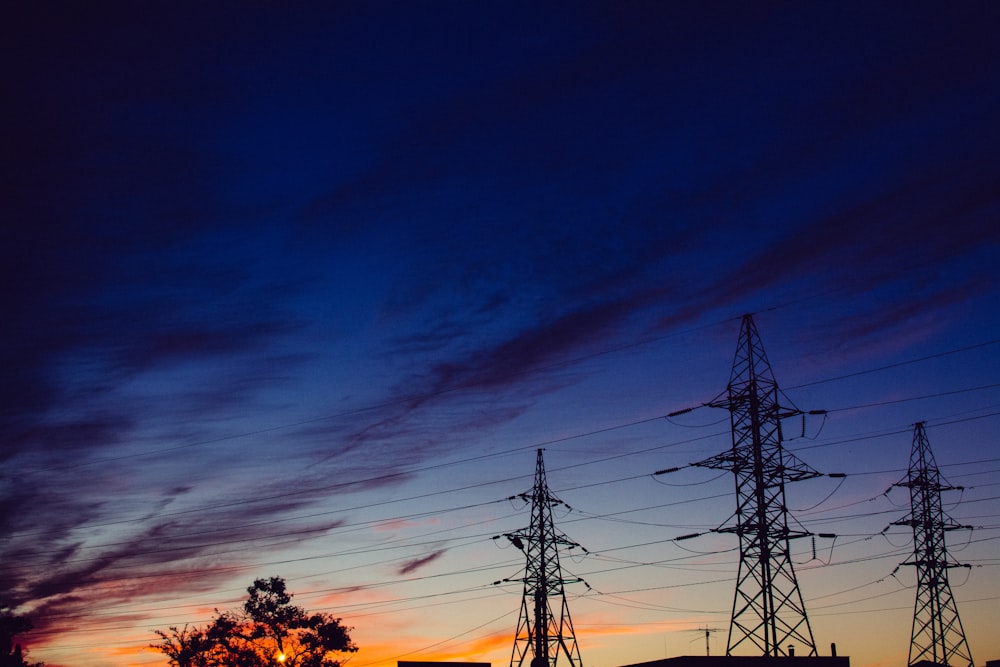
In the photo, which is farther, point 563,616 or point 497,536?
point 497,536

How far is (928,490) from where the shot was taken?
226 ft

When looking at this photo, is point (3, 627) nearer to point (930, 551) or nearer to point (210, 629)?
point (210, 629)

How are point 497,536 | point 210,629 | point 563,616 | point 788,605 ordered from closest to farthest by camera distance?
point 788,605
point 563,616
point 497,536
point 210,629

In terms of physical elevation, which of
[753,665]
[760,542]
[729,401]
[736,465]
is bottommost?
[753,665]

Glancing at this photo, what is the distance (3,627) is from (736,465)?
252ft

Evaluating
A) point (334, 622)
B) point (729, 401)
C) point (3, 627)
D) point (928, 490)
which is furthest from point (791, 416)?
point (3, 627)

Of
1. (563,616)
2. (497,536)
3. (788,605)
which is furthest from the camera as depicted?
(497,536)

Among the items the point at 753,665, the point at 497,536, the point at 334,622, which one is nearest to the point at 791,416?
the point at 753,665

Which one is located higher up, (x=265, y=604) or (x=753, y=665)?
(x=265, y=604)

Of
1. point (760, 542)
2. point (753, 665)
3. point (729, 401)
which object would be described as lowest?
point (753, 665)

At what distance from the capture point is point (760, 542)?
5241cm

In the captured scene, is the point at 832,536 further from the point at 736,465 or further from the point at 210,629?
the point at 210,629

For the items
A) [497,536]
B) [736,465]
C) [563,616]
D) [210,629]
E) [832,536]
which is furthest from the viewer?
[210,629]

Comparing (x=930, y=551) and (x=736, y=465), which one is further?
(x=930, y=551)
